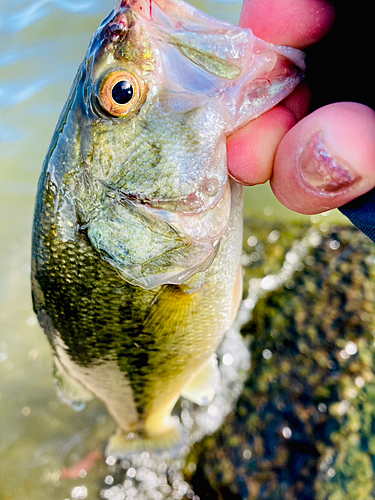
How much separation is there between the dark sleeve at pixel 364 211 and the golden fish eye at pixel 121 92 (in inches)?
31.9

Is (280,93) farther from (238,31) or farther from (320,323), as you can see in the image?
(320,323)

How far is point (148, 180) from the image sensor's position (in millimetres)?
1462

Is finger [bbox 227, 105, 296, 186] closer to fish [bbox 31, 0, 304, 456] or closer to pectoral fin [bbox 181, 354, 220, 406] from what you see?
fish [bbox 31, 0, 304, 456]

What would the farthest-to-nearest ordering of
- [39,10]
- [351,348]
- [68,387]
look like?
[39,10] → [351,348] → [68,387]

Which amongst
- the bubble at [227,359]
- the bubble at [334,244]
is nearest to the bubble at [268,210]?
the bubble at [334,244]

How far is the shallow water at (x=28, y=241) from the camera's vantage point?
3.22m

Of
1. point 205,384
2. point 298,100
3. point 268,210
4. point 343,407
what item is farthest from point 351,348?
point 268,210

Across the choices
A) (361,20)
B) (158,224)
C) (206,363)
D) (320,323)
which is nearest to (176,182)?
(158,224)

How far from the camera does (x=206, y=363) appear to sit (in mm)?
2465

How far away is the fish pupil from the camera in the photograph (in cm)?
136

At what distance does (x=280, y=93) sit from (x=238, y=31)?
24 centimetres

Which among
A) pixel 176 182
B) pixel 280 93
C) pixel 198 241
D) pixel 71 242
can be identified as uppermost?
pixel 280 93

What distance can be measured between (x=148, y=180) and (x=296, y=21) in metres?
0.78

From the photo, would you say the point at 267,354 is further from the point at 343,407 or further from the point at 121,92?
the point at 121,92
